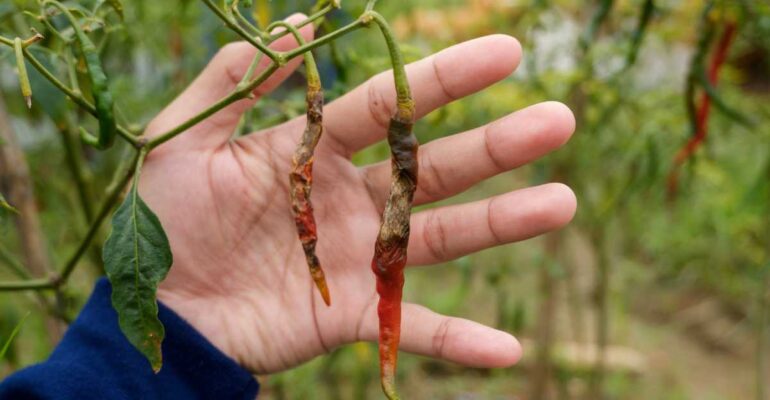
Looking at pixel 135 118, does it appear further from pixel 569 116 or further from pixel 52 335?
pixel 569 116

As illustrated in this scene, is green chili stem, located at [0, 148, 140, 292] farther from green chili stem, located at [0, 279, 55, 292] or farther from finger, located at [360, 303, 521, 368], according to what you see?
finger, located at [360, 303, 521, 368]

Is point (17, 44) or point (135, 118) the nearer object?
point (17, 44)

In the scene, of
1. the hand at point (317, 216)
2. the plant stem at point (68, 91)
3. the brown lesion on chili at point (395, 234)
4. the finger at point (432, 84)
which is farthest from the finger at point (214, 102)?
the brown lesion on chili at point (395, 234)

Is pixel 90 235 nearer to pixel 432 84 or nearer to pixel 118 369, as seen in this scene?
pixel 118 369

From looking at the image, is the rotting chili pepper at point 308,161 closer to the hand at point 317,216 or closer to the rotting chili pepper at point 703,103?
the hand at point 317,216

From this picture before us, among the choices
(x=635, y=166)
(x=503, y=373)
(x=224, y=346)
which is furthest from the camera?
(x=503, y=373)

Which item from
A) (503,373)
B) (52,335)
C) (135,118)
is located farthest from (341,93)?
(503,373)

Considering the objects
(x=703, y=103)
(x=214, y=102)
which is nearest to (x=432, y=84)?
(x=214, y=102)
